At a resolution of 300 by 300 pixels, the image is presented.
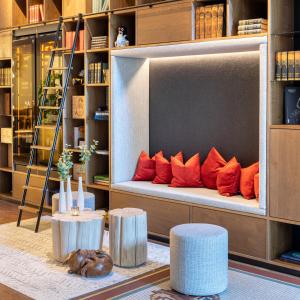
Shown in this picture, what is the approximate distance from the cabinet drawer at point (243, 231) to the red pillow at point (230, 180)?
0.31 meters

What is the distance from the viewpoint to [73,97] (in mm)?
6574

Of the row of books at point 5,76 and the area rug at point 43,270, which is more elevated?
the row of books at point 5,76

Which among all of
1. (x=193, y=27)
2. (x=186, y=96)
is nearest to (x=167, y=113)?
(x=186, y=96)

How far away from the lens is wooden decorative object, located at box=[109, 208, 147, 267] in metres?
4.59

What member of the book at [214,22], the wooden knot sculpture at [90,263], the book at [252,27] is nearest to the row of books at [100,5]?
the book at [214,22]

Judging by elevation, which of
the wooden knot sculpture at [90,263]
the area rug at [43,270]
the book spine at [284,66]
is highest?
the book spine at [284,66]

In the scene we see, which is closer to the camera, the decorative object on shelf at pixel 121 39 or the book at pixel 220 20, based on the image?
the book at pixel 220 20

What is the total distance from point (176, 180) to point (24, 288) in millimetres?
2139

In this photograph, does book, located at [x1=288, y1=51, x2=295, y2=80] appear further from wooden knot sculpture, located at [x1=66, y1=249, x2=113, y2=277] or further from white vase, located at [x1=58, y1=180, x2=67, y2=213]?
white vase, located at [x1=58, y1=180, x2=67, y2=213]

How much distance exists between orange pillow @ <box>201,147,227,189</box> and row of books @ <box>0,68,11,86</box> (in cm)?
348

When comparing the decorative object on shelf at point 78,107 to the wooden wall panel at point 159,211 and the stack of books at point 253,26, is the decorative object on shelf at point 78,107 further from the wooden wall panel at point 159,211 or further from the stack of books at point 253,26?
the stack of books at point 253,26

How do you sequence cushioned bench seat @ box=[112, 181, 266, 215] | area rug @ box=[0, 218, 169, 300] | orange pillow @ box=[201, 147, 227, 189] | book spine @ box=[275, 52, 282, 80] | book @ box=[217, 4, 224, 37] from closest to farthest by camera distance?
area rug @ box=[0, 218, 169, 300]
book spine @ box=[275, 52, 282, 80]
cushioned bench seat @ box=[112, 181, 266, 215]
book @ box=[217, 4, 224, 37]
orange pillow @ box=[201, 147, 227, 189]

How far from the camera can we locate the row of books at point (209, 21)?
16.4 feet

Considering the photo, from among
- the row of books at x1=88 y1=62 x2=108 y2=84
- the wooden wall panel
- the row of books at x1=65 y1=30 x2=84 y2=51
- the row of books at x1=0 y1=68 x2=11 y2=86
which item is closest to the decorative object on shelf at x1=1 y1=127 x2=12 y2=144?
the row of books at x1=0 y1=68 x2=11 y2=86
